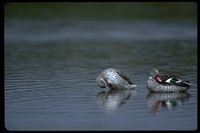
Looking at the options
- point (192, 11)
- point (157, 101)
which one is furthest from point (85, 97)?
point (192, 11)

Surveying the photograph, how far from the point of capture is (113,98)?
471 inches

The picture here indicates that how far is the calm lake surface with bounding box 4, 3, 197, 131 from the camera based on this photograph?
9.78 metres

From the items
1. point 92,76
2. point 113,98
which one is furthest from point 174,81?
point 92,76

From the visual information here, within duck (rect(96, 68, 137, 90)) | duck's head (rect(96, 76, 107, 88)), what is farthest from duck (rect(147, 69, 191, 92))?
duck's head (rect(96, 76, 107, 88))

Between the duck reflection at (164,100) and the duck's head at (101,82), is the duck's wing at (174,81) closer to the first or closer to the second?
the duck reflection at (164,100)

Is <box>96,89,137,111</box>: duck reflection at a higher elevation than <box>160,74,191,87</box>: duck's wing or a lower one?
lower

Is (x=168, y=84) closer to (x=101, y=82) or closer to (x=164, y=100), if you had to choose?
(x=164, y=100)

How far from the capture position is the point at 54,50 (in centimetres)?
2116

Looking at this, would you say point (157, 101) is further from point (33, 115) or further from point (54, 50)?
point (54, 50)

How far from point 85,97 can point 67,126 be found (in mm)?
2487

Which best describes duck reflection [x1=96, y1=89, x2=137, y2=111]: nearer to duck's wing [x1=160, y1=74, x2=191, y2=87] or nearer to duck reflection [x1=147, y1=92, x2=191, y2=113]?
duck reflection [x1=147, y1=92, x2=191, y2=113]

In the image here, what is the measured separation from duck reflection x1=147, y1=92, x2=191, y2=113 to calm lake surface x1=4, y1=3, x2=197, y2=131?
11 millimetres

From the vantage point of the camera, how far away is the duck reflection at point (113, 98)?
11.1 meters
